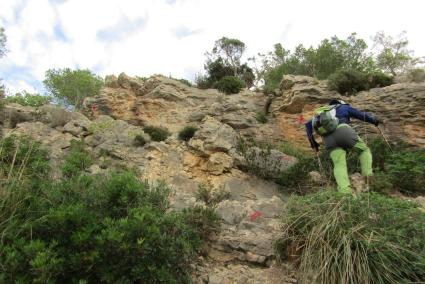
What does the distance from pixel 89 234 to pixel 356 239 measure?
2.69 m

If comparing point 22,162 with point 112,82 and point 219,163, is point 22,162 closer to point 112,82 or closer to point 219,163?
point 219,163

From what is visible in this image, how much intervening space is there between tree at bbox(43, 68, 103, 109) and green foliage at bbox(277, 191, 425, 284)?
29275 millimetres

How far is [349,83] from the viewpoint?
1325 cm

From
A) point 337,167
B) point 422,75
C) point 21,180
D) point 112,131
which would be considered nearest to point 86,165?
point 21,180

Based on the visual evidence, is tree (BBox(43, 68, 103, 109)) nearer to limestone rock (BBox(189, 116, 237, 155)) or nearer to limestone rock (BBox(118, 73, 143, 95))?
limestone rock (BBox(118, 73, 143, 95))

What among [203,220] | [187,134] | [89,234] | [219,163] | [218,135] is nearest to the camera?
[89,234]

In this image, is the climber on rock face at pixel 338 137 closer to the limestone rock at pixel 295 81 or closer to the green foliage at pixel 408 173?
the green foliage at pixel 408 173

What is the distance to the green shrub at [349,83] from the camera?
13195 millimetres

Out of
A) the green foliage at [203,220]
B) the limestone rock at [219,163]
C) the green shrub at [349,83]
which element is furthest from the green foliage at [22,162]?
the green shrub at [349,83]

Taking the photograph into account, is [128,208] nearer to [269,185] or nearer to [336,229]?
[336,229]

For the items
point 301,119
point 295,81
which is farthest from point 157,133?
point 295,81

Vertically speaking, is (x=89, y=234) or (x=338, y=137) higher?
(x=338, y=137)

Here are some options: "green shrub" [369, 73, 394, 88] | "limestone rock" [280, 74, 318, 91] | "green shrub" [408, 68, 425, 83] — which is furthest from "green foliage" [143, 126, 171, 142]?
"green shrub" [408, 68, 425, 83]

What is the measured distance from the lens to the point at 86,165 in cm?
517
